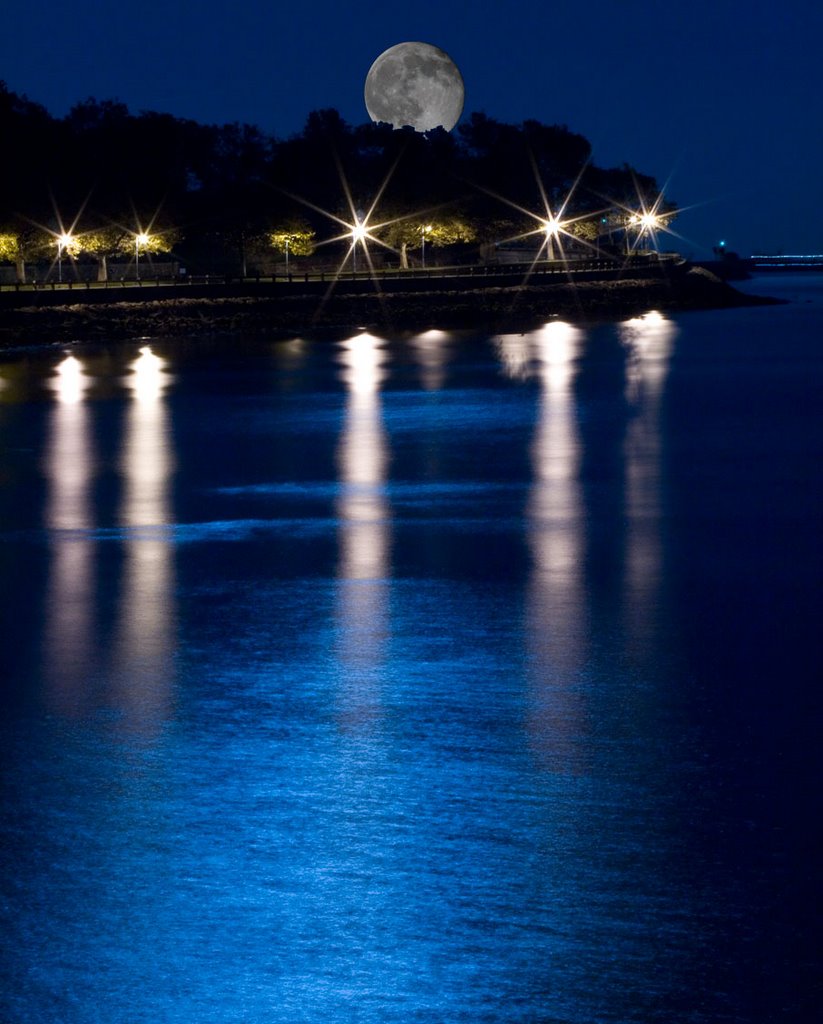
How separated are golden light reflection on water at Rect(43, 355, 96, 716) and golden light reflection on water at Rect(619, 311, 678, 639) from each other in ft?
14.7

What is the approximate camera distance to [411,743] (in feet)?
33.1

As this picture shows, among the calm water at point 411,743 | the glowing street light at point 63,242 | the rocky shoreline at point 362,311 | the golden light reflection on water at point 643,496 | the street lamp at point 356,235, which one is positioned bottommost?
the calm water at point 411,743

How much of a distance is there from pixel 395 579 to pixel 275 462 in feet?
32.2

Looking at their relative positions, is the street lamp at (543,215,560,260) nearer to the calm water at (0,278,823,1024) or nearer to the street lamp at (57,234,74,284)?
the street lamp at (57,234,74,284)

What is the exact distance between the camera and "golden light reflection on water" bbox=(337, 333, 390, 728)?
1137cm

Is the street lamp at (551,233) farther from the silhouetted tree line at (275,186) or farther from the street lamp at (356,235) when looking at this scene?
the street lamp at (356,235)

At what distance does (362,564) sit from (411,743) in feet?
20.2

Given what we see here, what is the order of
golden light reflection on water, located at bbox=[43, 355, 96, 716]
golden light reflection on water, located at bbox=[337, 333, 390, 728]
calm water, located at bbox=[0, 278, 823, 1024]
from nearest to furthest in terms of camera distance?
calm water, located at bbox=[0, 278, 823, 1024] → golden light reflection on water, located at bbox=[337, 333, 390, 728] → golden light reflection on water, located at bbox=[43, 355, 96, 716]

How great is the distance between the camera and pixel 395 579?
50.5 feet

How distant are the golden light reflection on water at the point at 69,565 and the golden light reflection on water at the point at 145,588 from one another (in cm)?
29

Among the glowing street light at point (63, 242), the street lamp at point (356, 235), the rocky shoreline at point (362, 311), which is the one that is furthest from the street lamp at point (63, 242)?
the street lamp at point (356, 235)

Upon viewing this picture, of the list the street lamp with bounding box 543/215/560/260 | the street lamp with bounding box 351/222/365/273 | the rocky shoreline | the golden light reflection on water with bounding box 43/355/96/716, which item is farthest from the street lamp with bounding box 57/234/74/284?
the golden light reflection on water with bounding box 43/355/96/716

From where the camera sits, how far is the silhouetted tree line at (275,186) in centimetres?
8688

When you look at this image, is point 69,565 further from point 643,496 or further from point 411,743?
point 643,496
